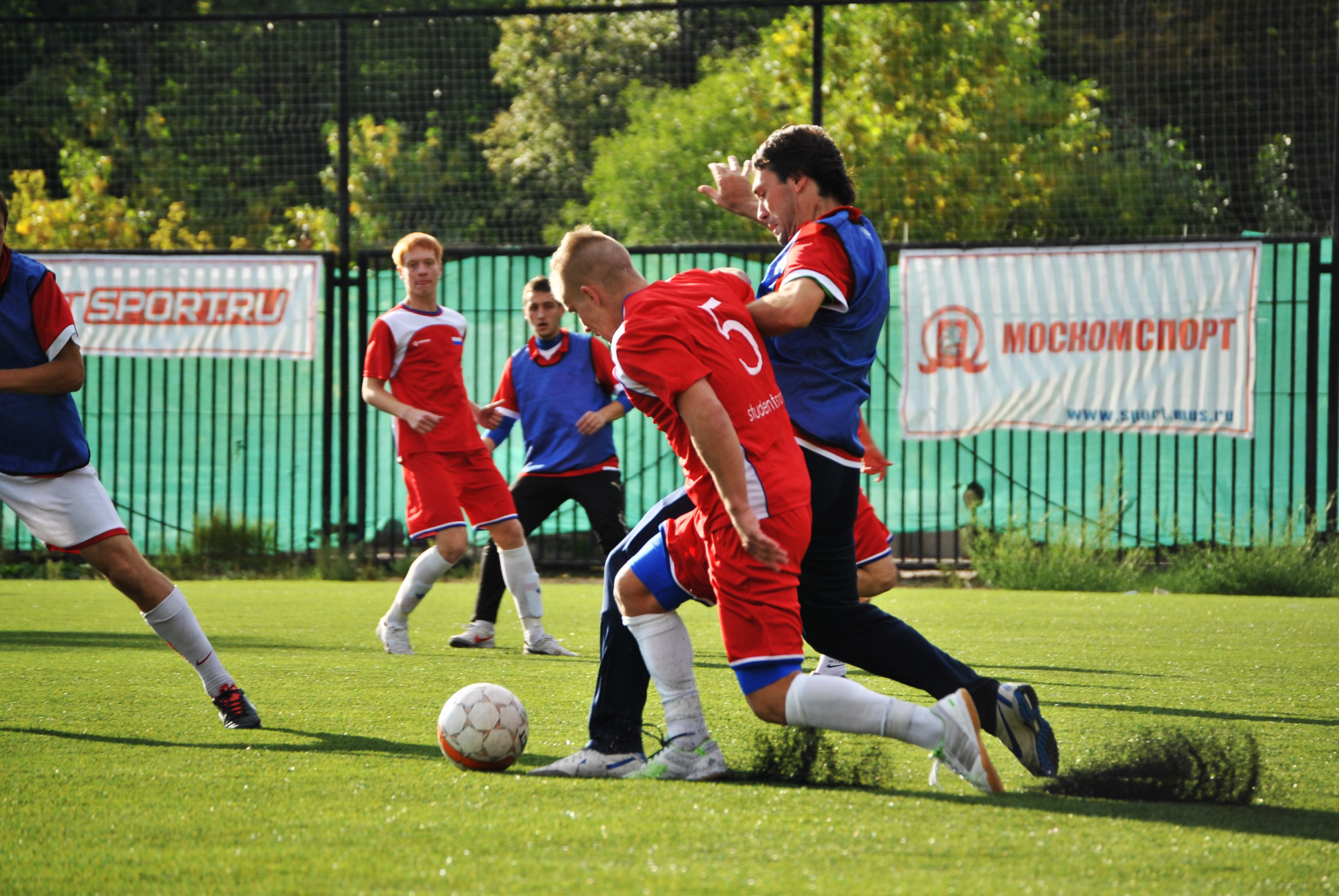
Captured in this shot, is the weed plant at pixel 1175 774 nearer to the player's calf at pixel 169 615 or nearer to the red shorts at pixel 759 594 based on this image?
the red shorts at pixel 759 594

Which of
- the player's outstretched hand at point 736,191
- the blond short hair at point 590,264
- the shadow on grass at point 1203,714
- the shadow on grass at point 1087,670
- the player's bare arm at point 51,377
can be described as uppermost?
the player's outstretched hand at point 736,191

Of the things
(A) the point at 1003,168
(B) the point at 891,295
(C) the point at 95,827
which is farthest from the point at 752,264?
(C) the point at 95,827

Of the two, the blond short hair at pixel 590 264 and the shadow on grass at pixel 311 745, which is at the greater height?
the blond short hair at pixel 590 264

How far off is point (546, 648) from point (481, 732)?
2943 millimetres

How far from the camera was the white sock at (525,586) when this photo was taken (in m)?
6.82

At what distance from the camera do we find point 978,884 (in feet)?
8.66

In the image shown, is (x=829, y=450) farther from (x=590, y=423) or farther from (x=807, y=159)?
(x=590, y=423)

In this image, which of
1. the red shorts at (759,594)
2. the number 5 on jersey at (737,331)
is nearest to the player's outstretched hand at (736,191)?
the number 5 on jersey at (737,331)

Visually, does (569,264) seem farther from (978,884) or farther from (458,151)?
(458,151)

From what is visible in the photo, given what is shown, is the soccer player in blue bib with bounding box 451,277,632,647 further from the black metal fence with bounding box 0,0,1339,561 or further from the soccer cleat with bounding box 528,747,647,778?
the black metal fence with bounding box 0,0,1339,561

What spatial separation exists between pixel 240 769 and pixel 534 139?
86.4ft

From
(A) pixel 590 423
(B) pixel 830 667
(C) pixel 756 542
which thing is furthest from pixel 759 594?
(A) pixel 590 423

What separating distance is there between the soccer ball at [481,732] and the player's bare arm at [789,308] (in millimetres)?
1315

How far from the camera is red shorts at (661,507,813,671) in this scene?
3367 mm
